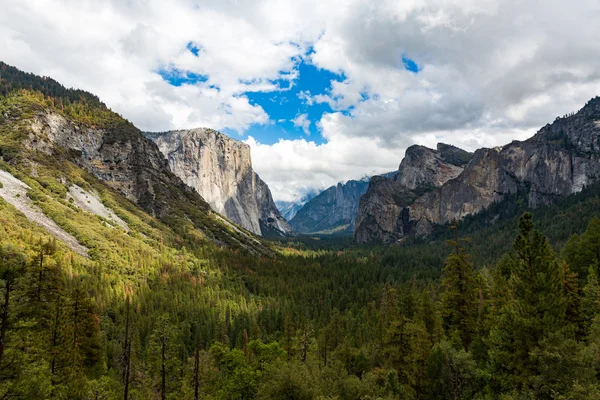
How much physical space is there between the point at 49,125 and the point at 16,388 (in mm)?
205249

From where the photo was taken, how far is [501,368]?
25.8m

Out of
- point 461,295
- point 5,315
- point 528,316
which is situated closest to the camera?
point 5,315

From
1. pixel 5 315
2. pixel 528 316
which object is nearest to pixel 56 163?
pixel 5 315

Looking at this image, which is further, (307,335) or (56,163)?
(56,163)

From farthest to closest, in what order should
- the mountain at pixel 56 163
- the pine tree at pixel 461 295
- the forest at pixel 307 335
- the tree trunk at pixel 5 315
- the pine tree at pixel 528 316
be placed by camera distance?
the mountain at pixel 56 163 → the pine tree at pixel 461 295 → the pine tree at pixel 528 316 → the forest at pixel 307 335 → the tree trunk at pixel 5 315

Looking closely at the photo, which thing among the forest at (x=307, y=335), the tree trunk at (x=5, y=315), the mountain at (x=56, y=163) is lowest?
the forest at (x=307, y=335)

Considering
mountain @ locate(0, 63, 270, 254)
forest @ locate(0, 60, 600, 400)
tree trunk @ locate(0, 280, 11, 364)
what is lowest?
forest @ locate(0, 60, 600, 400)

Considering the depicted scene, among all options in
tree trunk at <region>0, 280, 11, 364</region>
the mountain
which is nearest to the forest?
tree trunk at <region>0, 280, 11, 364</region>

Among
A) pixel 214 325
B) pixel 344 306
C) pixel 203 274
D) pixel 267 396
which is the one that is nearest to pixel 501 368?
pixel 267 396

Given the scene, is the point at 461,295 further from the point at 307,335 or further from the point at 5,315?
the point at 5,315

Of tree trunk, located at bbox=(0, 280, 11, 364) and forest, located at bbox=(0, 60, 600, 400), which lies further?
forest, located at bbox=(0, 60, 600, 400)

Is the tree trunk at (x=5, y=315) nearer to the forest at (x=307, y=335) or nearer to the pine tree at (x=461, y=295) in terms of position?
the forest at (x=307, y=335)

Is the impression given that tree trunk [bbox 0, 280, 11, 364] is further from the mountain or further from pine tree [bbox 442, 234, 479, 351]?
the mountain

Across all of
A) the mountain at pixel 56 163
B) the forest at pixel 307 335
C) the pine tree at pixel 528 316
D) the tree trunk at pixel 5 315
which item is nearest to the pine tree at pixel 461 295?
the forest at pixel 307 335
